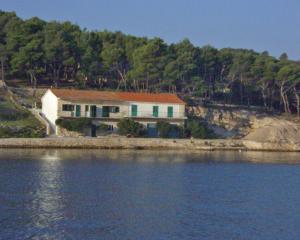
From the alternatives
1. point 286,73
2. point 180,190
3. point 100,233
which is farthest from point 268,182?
point 286,73

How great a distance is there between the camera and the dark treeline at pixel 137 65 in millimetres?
81938

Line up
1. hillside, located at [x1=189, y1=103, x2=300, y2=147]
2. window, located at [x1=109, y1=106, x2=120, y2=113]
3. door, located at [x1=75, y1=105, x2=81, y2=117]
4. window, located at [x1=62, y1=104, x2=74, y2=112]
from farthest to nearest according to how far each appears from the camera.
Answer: hillside, located at [x1=189, y1=103, x2=300, y2=147]
window, located at [x1=109, y1=106, x2=120, y2=113]
door, located at [x1=75, y1=105, x2=81, y2=117]
window, located at [x1=62, y1=104, x2=74, y2=112]

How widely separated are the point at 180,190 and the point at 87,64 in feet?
157

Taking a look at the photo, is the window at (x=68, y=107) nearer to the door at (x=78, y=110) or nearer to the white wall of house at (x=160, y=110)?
the door at (x=78, y=110)

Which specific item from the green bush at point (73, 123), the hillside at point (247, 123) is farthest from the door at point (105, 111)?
the hillside at point (247, 123)

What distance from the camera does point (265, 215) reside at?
104 feet

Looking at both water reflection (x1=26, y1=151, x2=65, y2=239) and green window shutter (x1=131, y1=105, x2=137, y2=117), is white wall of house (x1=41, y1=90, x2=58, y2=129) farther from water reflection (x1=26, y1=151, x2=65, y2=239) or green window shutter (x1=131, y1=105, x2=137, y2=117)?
water reflection (x1=26, y1=151, x2=65, y2=239)

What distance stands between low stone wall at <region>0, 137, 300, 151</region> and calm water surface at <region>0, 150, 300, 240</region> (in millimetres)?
3371

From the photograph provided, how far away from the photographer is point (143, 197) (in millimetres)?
35594

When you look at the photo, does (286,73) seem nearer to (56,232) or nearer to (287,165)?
(287,165)

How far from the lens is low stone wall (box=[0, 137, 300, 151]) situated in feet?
202

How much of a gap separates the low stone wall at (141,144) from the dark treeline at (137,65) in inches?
655

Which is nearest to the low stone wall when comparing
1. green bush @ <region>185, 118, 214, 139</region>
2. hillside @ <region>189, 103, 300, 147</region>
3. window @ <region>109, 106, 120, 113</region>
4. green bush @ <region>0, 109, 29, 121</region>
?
hillside @ <region>189, 103, 300, 147</region>

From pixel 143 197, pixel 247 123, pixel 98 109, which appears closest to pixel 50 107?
pixel 98 109
